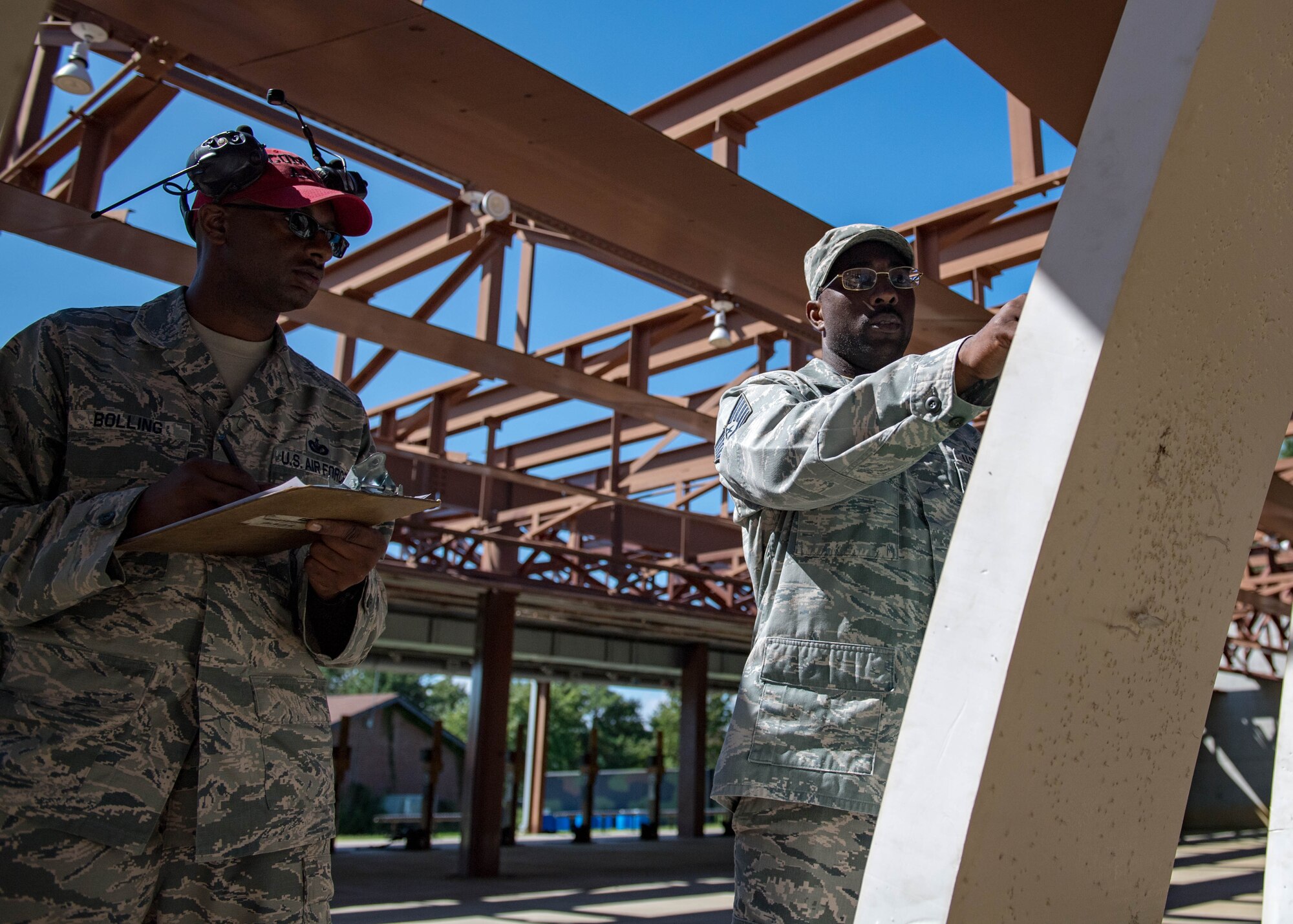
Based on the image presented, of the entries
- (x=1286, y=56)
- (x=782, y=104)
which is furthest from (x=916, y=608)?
(x=782, y=104)

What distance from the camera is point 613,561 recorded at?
49.9 feet

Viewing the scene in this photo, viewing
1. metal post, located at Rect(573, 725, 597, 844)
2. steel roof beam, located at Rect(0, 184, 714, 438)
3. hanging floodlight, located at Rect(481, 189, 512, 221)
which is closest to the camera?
steel roof beam, located at Rect(0, 184, 714, 438)

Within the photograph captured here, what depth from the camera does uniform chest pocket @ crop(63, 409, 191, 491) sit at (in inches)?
77.4

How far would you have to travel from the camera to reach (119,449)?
2.01 m

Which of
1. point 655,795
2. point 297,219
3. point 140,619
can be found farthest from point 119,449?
point 655,795

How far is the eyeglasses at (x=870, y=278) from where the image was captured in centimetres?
236

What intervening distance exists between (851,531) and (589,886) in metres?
12.6

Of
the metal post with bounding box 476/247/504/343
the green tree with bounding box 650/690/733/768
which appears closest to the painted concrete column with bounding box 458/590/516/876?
the metal post with bounding box 476/247/504/343

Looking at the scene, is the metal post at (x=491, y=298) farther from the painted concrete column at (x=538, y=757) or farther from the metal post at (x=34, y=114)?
the painted concrete column at (x=538, y=757)

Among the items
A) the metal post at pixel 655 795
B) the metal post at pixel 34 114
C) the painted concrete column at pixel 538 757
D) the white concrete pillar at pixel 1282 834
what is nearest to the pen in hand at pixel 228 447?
the white concrete pillar at pixel 1282 834

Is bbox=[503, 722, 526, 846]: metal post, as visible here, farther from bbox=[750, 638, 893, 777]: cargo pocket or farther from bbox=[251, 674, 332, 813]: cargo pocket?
bbox=[750, 638, 893, 777]: cargo pocket

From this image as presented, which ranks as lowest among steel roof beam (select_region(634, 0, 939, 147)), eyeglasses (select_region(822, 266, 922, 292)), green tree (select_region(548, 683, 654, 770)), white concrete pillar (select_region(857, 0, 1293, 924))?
green tree (select_region(548, 683, 654, 770))

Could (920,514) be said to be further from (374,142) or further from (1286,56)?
(374,142)

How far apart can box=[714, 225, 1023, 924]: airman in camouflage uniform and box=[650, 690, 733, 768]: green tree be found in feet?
139
